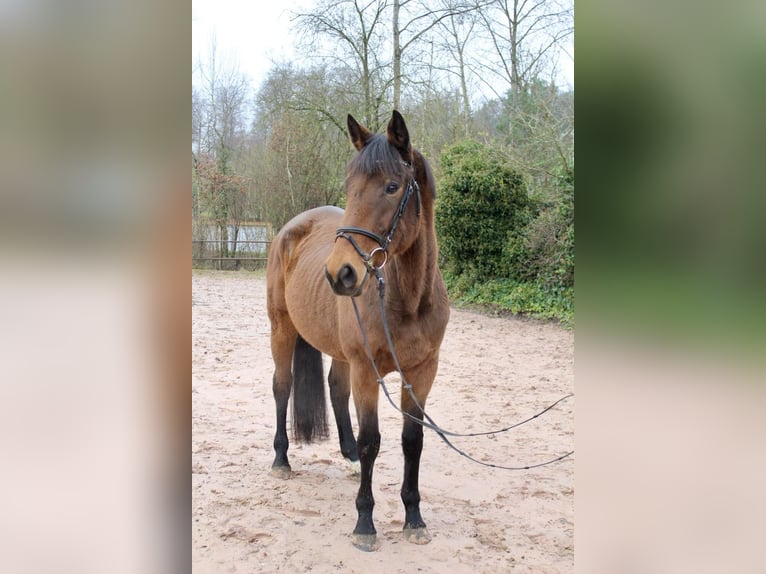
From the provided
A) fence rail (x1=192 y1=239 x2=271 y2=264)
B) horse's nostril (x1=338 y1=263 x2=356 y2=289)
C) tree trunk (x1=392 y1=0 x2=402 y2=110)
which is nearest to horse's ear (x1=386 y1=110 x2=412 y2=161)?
horse's nostril (x1=338 y1=263 x2=356 y2=289)

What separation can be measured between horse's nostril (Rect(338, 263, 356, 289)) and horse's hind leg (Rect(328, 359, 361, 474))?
68.7 inches

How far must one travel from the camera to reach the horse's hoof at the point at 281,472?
3.68 m

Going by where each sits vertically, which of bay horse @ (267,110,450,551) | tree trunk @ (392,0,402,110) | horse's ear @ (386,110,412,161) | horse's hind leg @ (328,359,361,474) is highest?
tree trunk @ (392,0,402,110)

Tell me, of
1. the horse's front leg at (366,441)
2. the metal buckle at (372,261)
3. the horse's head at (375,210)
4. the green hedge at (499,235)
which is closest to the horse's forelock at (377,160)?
the horse's head at (375,210)

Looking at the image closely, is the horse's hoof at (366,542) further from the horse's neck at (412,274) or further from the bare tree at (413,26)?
the bare tree at (413,26)

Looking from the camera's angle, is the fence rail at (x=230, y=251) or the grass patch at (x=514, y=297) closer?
the grass patch at (x=514, y=297)

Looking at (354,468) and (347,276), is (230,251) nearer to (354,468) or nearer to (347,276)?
(354,468)

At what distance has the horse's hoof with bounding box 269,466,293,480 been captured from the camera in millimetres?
3680

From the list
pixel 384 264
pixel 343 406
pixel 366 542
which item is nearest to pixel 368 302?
pixel 384 264

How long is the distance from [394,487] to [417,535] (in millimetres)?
711

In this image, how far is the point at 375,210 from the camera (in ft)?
7.55

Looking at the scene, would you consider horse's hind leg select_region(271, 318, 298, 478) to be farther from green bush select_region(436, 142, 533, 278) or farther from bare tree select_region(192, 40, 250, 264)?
bare tree select_region(192, 40, 250, 264)

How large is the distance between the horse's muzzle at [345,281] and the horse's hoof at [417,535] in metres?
1.48
